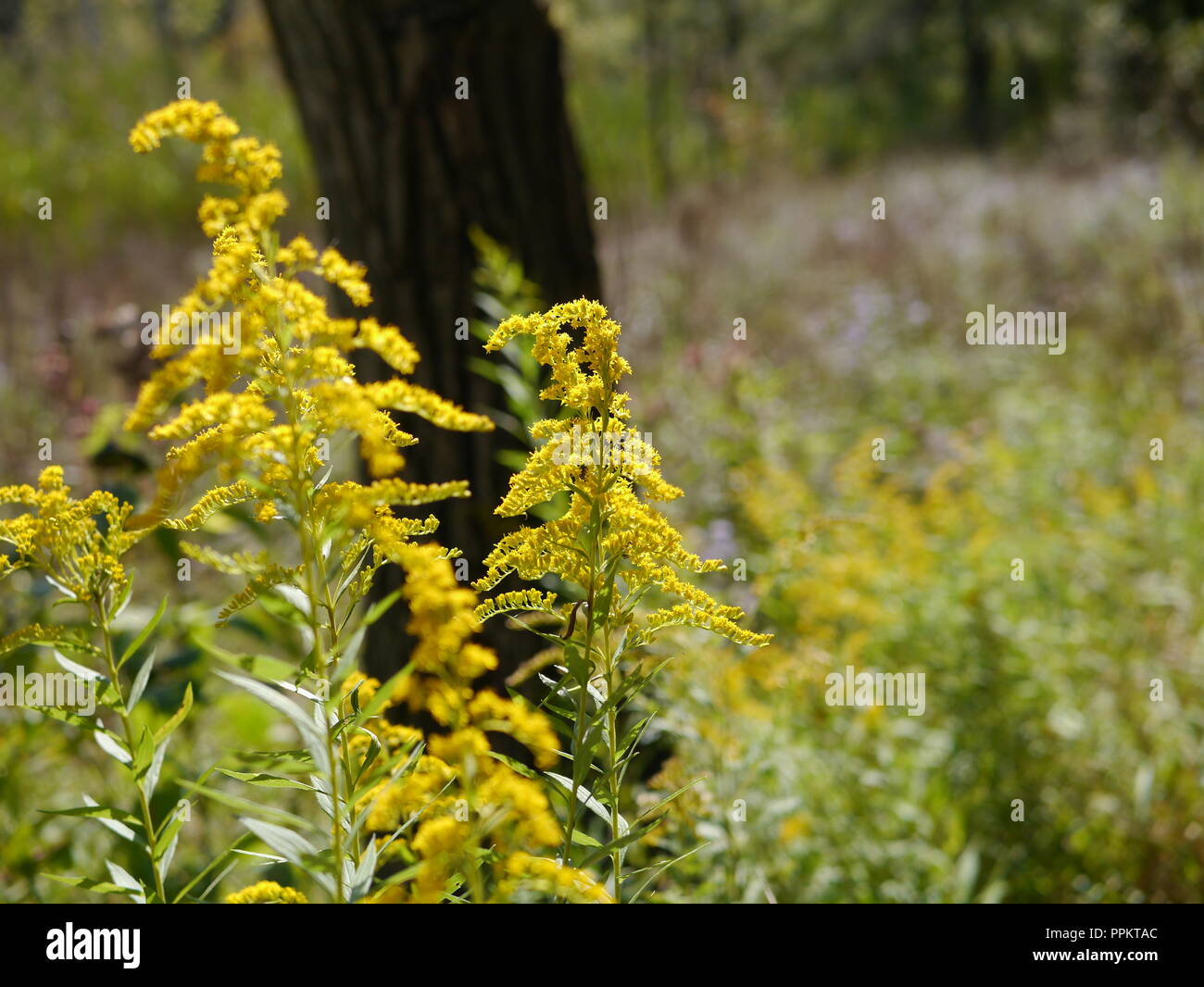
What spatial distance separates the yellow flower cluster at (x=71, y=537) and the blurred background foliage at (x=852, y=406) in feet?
2.21

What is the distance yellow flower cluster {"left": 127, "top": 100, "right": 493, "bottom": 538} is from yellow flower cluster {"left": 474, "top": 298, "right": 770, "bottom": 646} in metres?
0.11

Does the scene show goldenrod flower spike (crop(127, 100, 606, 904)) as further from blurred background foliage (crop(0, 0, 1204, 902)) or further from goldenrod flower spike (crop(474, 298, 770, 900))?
blurred background foliage (crop(0, 0, 1204, 902))

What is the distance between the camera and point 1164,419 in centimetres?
490

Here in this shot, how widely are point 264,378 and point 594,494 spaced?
0.29m

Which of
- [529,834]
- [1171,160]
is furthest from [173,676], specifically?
[1171,160]

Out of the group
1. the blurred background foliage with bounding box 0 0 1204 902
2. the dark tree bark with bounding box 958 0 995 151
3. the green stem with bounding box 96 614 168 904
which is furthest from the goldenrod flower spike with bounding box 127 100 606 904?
the dark tree bark with bounding box 958 0 995 151

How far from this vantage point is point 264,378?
0.84 metres

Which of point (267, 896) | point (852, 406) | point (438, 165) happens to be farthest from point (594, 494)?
point (852, 406)

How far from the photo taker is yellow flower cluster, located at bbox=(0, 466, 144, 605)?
3.11 feet

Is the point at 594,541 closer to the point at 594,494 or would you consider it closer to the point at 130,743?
the point at 594,494

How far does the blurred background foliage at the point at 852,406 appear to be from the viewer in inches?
93.7

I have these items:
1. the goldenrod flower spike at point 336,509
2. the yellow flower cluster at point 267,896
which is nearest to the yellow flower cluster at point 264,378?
the goldenrod flower spike at point 336,509

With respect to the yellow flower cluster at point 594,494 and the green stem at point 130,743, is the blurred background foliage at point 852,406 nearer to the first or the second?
the yellow flower cluster at point 594,494
